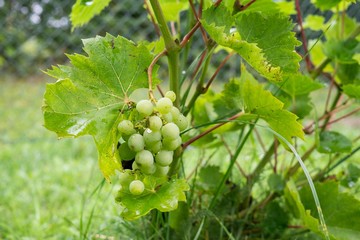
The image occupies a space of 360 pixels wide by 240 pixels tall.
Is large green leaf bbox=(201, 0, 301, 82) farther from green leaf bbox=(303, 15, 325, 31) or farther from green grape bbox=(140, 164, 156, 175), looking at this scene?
green leaf bbox=(303, 15, 325, 31)

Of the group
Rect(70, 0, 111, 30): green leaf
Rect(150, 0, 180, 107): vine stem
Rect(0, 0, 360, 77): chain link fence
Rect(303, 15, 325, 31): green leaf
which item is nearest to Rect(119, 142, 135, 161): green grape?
Rect(150, 0, 180, 107): vine stem

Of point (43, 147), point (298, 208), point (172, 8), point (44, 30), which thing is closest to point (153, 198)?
point (298, 208)

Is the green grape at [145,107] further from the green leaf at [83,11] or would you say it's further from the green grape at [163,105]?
the green leaf at [83,11]

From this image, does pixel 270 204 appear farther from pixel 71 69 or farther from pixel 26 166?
pixel 26 166

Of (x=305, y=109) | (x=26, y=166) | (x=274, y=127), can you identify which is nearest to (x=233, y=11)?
(x=274, y=127)

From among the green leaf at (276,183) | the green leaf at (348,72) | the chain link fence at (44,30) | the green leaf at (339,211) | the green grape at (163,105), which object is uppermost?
the chain link fence at (44,30)

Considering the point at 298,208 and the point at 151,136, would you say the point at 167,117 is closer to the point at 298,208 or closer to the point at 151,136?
the point at 151,136

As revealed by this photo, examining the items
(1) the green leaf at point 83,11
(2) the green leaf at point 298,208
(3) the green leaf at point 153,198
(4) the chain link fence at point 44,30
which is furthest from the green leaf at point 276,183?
(4) the chain link fence at point 44,30
